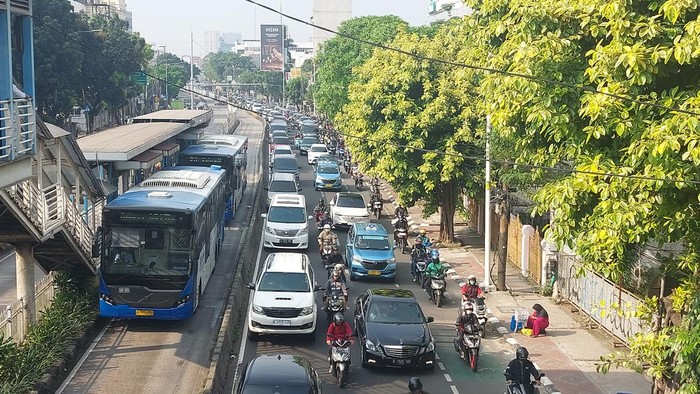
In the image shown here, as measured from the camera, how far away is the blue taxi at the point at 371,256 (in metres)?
25.3

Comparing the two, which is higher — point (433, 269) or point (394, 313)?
point (394, 313)

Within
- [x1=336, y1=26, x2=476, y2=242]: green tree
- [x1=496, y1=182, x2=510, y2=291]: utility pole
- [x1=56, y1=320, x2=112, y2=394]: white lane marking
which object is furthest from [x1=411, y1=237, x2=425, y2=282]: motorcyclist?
[x1=56, y1=320, x2=112, y2=394]: white lane marking

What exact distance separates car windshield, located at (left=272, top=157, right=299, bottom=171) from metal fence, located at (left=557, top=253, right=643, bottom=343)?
2384 centimetres

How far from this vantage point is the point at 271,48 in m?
158

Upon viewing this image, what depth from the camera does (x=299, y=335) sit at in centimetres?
1883

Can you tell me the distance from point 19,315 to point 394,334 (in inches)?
281

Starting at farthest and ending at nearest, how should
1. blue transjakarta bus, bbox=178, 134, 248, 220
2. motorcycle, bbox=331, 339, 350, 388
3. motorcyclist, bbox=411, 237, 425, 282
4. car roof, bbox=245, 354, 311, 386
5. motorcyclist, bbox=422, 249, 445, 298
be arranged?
1. blue transjakarta bus, bbox=178, 134, 248, 220
2. motorcyclist, bbox=411, 237, 425, 282
3. motorcyclist, bbox=422, 249, 445, 298
4. motorcycle, bbox=331, 339, 350, 388
5. car roof, bbox=245, 354, 311, 386

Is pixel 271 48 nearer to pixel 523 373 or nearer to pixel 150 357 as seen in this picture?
pixel 150 357

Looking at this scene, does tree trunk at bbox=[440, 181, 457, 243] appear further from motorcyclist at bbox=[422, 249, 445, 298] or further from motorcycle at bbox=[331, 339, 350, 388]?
motorcycle at bbox=[331, 339, 350, 388]

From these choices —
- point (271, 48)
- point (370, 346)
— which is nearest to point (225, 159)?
point (370, 346)

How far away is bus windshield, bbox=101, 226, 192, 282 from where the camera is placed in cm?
1839

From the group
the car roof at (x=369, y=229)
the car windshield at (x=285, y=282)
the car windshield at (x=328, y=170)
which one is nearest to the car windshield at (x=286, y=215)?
the car roof at (x=369, y=229)

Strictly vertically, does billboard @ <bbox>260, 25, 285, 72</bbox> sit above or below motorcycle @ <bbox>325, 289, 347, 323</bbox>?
above

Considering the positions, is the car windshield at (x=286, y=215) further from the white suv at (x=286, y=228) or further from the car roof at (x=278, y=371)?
the car roof at (x=278, y=371)
